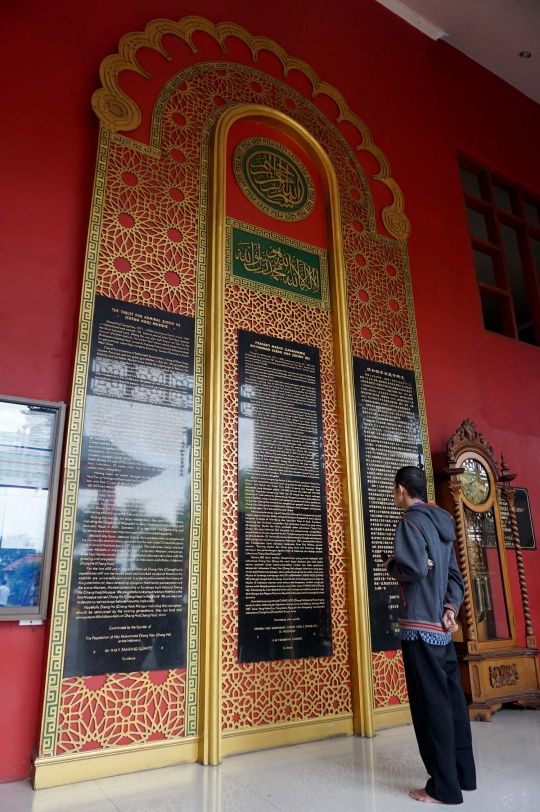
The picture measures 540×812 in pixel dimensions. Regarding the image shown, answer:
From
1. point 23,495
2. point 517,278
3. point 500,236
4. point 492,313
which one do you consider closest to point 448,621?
point 23,495

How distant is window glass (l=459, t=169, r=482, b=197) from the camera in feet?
19.8

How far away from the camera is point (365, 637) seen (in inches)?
134

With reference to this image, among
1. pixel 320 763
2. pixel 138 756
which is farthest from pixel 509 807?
pixel 138 756

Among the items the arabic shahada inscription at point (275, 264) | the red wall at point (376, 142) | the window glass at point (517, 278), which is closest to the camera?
the red wall at point (376, 142)

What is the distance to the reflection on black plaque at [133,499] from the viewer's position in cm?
271

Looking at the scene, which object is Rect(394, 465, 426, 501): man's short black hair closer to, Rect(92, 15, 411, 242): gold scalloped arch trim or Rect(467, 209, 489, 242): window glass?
Rect(92, 15, 411, 242): gold scalloped arch trim

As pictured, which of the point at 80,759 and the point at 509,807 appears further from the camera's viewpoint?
the point at 80,759

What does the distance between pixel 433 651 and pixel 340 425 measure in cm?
178

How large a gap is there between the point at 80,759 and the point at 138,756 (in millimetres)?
272

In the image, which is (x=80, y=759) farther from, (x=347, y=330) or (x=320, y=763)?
(x=347, y=330)

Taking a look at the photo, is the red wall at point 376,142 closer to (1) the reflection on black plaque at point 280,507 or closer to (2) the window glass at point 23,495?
(2) the window glass at point 23,495

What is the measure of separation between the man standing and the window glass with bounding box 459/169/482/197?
4.81m

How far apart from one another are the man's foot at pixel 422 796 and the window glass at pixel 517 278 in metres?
5.53

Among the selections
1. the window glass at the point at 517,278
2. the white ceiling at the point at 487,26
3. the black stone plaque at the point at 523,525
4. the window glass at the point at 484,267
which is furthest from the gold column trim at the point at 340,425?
the window glass at the point at 484,267
